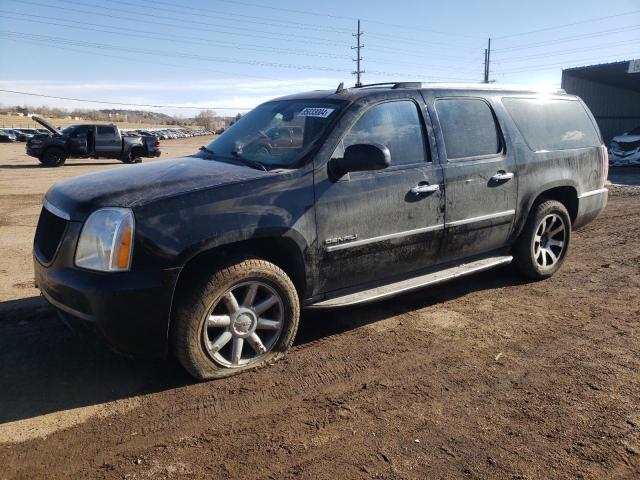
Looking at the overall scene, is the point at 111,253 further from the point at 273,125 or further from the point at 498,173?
the point at 498,173

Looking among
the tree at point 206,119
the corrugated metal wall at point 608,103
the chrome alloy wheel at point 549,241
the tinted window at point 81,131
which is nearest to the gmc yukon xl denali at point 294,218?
the chrome alloy wheel at point 549,241

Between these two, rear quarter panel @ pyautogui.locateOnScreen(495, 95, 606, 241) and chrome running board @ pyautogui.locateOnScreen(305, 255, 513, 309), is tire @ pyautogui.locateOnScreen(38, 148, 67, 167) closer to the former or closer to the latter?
rear quarter panel @ pyautogui.locateOnScreen(495, 95, 606, 241)

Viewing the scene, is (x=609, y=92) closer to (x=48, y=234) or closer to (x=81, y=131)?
(x=81, y=131)

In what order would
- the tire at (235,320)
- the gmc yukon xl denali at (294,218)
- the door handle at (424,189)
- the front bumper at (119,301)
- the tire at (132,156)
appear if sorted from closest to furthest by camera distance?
1. the front bumper at (119,301)
2. the gmc yukon xl denali at (294,218)
3. the tire at (235,320)
4. the door handle at (424,189)
5. the tire at (132,156)

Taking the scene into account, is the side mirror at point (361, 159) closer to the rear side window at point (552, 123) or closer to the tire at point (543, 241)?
the rear side window at point (552, 123)

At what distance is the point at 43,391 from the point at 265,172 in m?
1.98

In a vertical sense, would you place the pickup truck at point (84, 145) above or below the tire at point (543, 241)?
above

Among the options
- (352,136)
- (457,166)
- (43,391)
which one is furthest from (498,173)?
(43,391)

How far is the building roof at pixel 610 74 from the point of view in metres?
24.7

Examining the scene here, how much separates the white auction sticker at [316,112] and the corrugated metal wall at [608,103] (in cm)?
2678

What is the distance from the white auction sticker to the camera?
156 inches

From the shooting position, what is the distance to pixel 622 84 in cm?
2866

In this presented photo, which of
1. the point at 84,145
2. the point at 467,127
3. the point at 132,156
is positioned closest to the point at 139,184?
the point at 467,127

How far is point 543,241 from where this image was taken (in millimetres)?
5422
